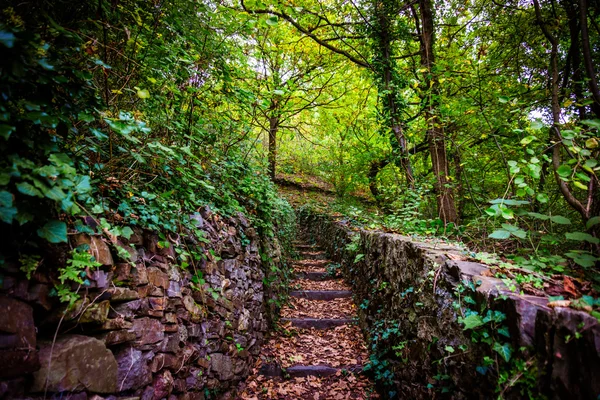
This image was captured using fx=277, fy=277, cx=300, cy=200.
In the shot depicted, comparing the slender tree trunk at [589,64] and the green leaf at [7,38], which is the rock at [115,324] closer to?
the green leaf at [7,38]

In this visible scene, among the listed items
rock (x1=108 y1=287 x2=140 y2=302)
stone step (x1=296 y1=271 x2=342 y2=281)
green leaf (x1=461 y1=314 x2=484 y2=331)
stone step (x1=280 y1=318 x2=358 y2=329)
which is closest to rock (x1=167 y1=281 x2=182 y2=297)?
rock (x1=108 y1=287 x2=140 y2=302)

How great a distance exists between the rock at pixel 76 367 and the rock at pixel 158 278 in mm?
560

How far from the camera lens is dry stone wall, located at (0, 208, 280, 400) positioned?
1.41 meters

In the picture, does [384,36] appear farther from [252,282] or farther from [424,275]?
[252,282]

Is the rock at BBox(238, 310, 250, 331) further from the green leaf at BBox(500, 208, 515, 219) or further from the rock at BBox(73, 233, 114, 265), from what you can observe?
the green leaf at BBox(500, 208, 515, 219)

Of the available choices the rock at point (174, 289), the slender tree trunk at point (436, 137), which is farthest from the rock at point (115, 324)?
the slender tree trunk at point (436, 137)

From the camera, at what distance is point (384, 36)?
19.6 ft

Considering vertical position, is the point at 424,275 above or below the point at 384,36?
below

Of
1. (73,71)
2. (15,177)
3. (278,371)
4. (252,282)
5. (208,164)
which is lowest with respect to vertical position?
(278,371)

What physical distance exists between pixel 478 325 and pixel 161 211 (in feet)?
8.51

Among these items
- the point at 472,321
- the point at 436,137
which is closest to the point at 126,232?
the point at 472,321

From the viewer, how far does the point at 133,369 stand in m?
1.97

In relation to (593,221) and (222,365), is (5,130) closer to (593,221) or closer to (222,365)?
(222,365)

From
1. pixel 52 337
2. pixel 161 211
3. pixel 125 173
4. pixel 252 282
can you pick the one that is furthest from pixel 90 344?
pixel 252 282
